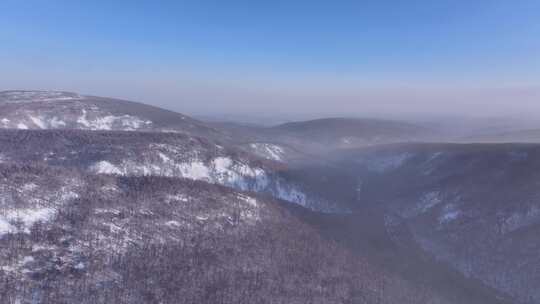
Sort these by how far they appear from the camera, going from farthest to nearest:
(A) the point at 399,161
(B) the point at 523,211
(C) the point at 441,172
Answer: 1. (A) the point at 399,161
2. (C) the point at 441,172
3. (B) the point at 523,211

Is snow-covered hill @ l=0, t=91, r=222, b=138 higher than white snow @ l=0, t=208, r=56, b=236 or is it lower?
higher

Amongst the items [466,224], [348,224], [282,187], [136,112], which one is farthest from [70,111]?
[466,224]

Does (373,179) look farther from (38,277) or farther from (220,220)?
(38,277)

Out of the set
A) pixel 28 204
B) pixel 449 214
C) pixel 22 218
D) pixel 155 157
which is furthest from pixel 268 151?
pixel 22 218

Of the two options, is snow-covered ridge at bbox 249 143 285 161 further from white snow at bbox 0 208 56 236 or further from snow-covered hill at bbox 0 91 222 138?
white snow at bbox 0 208 56 236

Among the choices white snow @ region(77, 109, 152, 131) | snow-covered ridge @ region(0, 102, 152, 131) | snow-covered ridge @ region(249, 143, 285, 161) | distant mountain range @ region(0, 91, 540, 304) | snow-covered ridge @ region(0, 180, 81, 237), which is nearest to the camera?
distant mountain range @ region(0, 91, 540, 304)

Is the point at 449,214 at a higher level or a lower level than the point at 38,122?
lower

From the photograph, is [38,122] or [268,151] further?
[268,151]

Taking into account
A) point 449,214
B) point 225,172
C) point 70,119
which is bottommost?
point 449,214

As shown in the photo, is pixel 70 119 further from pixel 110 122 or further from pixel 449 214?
pixel 449 214

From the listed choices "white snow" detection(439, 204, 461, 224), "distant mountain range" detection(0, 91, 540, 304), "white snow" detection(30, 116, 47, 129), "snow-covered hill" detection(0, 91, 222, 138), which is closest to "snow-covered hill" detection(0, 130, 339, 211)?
"distant mountain range" detection(0, 91, 540, 304)

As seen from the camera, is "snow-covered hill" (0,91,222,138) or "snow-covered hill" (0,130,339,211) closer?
"snow-covered hill" (0,130,339,211)
